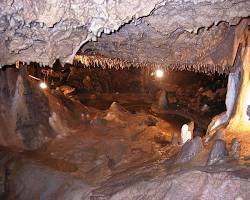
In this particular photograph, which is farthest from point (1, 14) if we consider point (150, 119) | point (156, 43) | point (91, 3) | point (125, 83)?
point (125, 83)

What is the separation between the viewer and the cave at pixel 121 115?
4527mm

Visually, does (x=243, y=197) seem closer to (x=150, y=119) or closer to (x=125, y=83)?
(x=150, y=119)

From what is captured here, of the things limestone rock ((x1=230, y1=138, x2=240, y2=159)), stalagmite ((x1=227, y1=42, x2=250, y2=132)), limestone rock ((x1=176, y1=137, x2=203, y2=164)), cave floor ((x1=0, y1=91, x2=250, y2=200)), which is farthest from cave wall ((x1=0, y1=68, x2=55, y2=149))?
limestone rock ((x1=230, y1=138, x2=240, y2=159))

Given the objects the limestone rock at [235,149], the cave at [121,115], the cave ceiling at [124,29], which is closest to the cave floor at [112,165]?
the cave at [121,115]

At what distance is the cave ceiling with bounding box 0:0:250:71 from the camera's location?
4.05 m

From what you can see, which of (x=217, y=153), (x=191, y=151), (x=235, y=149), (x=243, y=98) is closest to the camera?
(x=217, y=153)

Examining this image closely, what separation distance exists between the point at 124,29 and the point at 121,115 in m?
5.11

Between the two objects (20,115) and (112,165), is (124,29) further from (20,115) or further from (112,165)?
(20,115)

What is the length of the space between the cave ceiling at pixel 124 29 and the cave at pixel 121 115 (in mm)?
17

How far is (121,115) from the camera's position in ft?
35.6

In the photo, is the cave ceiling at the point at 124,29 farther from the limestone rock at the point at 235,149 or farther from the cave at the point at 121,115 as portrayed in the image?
the limestone rock at the point at 235,149

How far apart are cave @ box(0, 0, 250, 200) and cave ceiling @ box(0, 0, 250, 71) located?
17mm

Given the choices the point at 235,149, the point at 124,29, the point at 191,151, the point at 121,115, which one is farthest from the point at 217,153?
the point at 121,115

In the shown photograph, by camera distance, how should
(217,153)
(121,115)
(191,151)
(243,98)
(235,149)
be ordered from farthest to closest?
1. (121,115)
2. (243,98)
3. (191,151)
4. (235,149)
5. (217,153)
